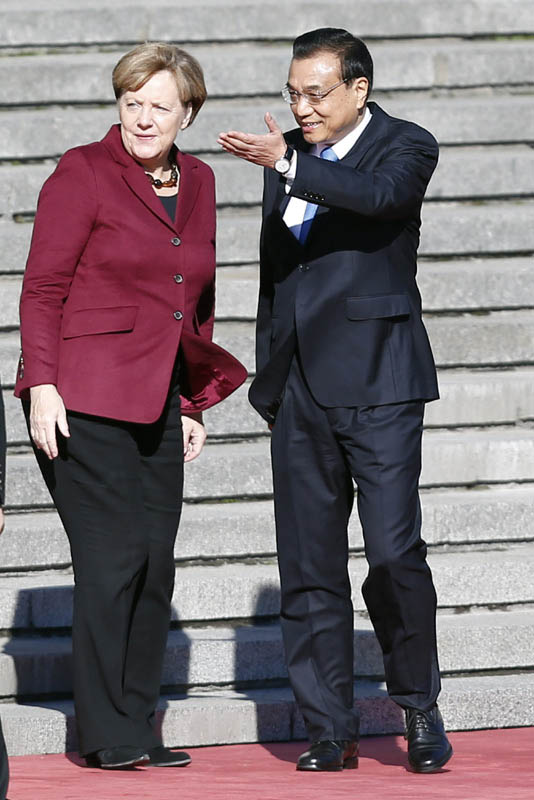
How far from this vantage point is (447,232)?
6863 millimetres

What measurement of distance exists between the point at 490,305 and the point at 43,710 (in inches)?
110

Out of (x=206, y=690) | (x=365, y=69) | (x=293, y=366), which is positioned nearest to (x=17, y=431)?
(x=206, y=690)

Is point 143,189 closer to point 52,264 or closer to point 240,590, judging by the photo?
point 52,264

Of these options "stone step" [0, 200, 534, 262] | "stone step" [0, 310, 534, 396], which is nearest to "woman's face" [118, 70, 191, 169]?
"stone step" [0, 310, 534, 396]

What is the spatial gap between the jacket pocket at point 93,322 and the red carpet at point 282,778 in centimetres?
113

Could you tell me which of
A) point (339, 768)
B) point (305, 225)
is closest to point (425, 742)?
point (339, 768)

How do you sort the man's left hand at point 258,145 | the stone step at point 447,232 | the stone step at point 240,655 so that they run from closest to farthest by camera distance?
the man's left hand at point 258,145, the stone step at point 240,655, the stone step at point 447,232

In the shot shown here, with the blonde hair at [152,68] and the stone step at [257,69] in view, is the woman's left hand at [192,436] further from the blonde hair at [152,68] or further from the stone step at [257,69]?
the stone step at [257,69]

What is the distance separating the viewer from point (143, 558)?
435cm

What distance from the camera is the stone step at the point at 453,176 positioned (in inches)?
274

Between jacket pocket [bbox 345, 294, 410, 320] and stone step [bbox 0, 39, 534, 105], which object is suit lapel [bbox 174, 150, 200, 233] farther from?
stone step [bbox 0, 39, 534, 105]

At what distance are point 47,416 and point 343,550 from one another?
2.85 feet

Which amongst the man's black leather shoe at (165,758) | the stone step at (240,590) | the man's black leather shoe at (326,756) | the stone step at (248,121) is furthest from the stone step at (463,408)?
the man's black leather shoe at (326,756)

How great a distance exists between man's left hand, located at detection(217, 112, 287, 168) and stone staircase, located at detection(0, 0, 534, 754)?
1.63 meters
